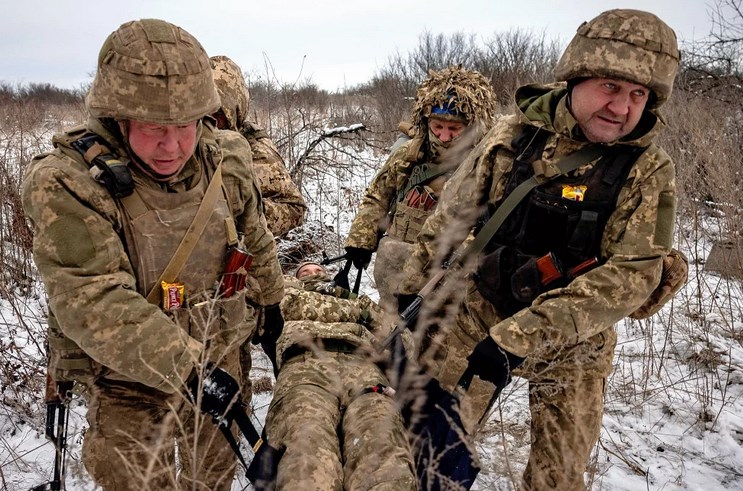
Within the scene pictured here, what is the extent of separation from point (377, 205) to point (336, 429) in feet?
7.09

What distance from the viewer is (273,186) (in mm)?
3822

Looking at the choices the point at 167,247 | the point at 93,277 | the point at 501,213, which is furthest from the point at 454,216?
the point at 93,277

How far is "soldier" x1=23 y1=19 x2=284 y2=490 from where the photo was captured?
5.30 ft

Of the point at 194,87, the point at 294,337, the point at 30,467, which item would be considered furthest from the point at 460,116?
the point at 30,467

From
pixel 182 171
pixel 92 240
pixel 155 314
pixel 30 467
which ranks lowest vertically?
pixel 30 467

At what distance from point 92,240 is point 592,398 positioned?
2.11 meters

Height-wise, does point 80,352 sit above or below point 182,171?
below

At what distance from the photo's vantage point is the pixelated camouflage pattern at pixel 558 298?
6.52 ft

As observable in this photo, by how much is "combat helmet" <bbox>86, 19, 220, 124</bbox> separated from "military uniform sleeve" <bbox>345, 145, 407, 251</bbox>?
2.34 metres

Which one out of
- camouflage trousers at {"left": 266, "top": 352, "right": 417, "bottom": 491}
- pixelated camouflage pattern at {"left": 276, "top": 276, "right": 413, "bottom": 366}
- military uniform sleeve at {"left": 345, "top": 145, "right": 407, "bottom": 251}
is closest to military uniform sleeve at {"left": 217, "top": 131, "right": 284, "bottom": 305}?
pixelated camouflage pattern at {"left": 276, "top": 276, "right": 413, "bottom": 366}

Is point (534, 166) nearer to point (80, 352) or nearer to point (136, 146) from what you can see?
point (136, 146)

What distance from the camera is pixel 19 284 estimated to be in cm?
431

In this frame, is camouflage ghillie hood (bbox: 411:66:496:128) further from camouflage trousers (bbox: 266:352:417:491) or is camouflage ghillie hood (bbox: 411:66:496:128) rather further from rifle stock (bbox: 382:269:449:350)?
camouflage trousers (bbox: 266:352:417:491)

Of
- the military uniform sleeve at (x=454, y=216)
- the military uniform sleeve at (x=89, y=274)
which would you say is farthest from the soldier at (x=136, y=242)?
the military uniform sleeve at (x=454, y=216)
